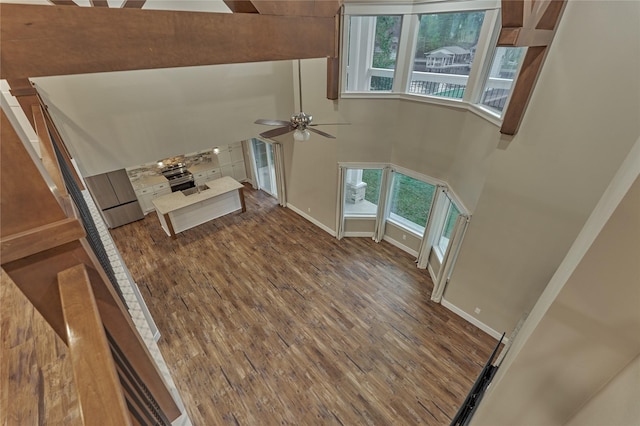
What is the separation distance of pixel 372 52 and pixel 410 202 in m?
2.94

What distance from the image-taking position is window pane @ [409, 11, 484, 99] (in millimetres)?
3732

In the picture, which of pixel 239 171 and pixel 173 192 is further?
pixel 239 171

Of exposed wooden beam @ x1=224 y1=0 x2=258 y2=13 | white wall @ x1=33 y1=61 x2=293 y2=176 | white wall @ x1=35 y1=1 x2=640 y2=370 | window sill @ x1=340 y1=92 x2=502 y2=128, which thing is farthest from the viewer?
white wall @ x1=33 y1=61 x2=293 y2=176

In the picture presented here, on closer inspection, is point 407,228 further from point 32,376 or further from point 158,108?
point 32,376

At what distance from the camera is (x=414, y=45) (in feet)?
14.0

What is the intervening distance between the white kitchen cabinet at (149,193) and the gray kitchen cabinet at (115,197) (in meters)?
0.31

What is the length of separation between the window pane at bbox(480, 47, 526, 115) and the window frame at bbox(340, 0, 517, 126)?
0.07 metres

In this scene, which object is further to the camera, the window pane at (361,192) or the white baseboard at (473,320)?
the window pane at (361,192)

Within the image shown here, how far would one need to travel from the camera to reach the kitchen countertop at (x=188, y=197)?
253 inches

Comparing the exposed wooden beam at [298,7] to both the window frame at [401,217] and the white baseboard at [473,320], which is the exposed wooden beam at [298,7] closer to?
the window frame at [401,217]

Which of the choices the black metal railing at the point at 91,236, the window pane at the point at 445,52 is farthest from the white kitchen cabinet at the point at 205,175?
the window pane at the point at 445,52

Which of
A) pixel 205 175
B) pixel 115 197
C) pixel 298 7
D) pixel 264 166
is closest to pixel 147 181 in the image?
pixel 115 197

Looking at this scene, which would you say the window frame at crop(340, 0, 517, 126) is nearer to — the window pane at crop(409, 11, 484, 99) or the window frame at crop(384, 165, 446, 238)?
the window pane at crop(409, 11, 484, 99)

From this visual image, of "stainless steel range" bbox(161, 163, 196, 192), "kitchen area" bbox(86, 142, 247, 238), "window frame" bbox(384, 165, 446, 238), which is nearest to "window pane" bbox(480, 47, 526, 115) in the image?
"window frame" bbox(384, 165, 446, 238)
